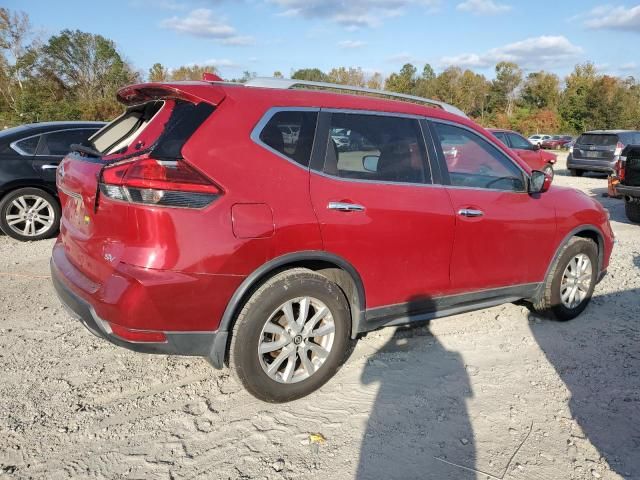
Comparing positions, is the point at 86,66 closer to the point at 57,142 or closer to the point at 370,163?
the point at 57,142

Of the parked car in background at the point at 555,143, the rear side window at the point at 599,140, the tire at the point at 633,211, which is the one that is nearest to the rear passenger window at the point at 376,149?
the tire at the point at 633,211

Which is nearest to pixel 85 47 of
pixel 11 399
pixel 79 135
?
pixel 79 135

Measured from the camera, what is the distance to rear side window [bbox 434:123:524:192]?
3576mm

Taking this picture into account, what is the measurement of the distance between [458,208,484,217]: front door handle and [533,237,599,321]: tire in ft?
3.81

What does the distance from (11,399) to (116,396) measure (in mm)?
600

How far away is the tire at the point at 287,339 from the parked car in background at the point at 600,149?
1575 centimetres

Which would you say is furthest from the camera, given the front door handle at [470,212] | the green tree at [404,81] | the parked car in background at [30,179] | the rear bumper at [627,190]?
the green tree at [404,81]

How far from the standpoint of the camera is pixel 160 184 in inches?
96.0

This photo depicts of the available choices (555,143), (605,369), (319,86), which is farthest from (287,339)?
(555,143)

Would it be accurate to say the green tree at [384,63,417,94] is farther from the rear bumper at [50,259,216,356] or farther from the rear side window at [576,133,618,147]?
the rear bumper at [50,259,216,356]

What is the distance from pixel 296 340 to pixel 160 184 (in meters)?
1.19

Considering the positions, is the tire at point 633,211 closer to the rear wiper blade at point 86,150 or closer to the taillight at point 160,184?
the taillight at point 160,184

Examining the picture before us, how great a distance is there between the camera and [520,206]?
3.84 m

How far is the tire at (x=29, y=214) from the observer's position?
652cm
